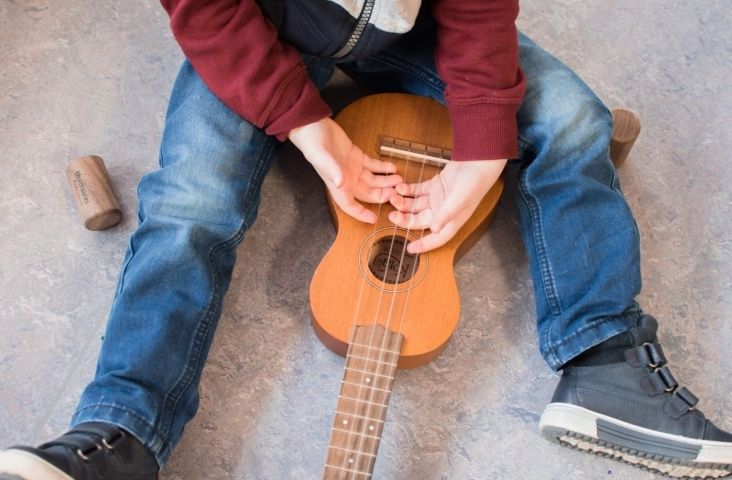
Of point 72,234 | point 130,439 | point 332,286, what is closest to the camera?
point 130,439

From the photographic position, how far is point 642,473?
3.22 ft

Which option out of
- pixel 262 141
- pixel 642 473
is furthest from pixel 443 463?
pixel 262 141

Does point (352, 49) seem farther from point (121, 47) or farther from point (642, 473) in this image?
point (642, 473)

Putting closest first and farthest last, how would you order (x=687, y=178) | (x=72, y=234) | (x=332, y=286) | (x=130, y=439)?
(x=130, y=439), (x=332, y=286), (x=72, y=234), (x=687, y=178)

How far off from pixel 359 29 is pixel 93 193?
47cm

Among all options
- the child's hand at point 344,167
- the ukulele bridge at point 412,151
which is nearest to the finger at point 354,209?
the child's hand at point 344,167

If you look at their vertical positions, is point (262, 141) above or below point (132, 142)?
above

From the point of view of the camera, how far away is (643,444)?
92 centimetres

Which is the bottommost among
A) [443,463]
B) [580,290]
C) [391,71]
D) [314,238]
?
[443,463]

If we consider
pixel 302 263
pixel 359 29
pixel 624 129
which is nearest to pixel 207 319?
pixel 302 263

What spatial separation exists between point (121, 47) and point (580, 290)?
2.82ft

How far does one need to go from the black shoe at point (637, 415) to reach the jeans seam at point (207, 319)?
0.47 meters

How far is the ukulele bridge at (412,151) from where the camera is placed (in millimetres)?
1025

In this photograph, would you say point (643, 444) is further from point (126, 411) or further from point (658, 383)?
point (126, 411)
